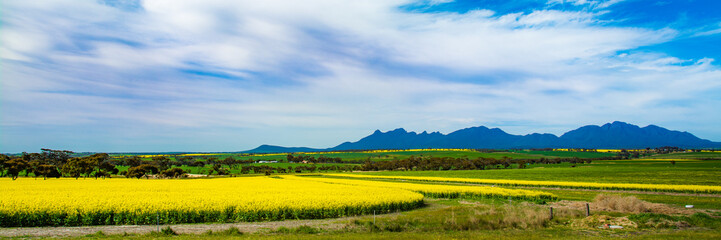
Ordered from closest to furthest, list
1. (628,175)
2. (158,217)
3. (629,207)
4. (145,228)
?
1. (145,228)
2. (158,217)
3. (629,207)
4. (628,175)

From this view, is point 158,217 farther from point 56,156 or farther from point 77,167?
point 56,156

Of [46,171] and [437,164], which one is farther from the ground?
[46,171]

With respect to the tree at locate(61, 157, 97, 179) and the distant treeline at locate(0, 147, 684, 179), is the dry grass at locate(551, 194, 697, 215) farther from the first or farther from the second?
the tree at locate(61, 157, 97, 179)

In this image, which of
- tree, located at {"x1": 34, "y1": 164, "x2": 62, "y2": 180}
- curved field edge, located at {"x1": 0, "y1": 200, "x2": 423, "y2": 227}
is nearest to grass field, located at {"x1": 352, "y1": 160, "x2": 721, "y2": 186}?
curved field edge, located at {"x1": 0, "y1": 200, "x2": 423, "y2": 227}

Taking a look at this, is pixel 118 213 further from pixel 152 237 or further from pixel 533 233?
pixel 533 233

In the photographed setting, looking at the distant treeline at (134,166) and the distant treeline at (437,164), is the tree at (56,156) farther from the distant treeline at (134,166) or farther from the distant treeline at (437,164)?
the distant treeline at (437,164)

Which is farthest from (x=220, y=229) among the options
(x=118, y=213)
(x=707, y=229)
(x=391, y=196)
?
(x=707, y=229)

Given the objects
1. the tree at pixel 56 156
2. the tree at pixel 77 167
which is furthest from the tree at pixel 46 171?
the tree at pixel 56 156

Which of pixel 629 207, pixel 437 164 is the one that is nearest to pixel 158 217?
pixel 629 207

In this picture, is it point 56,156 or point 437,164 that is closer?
point 56,156

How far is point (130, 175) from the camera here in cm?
8744

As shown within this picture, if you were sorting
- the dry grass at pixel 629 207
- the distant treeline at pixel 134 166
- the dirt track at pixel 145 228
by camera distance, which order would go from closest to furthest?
the dirt track at pixel 145 228 → the dry grass at pixel 629 207 → the distant treeline at pixel 134 166

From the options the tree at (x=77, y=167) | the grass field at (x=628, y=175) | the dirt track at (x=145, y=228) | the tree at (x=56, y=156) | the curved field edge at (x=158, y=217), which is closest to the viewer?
the dirt track at (x=145, y=228)

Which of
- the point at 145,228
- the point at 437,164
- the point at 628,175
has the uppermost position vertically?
the point at 145,228
